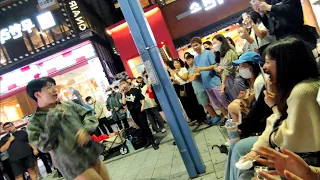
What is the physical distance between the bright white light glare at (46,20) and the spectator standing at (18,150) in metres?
7.90

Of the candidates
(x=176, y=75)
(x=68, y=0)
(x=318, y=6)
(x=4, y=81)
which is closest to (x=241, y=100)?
(x=318, y=6)

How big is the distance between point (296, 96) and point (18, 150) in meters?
7.82

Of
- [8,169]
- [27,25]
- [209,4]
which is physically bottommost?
[8,169]

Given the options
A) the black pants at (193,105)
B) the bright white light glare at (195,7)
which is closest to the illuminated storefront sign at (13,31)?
the bright white light glare at (195,7)

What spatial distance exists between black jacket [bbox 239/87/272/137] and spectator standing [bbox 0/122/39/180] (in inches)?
250

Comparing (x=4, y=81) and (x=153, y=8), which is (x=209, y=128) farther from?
(x=4, y=81)

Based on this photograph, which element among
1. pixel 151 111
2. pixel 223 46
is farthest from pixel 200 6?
pixel 223 46

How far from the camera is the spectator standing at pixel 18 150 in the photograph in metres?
7.88

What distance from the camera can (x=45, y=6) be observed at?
14383mm

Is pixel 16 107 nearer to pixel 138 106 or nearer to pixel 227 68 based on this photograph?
pixel 138 106

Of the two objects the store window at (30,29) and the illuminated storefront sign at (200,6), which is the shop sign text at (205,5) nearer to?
the illuminated storefront sign at (200,6)

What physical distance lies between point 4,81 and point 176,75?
1168 cm

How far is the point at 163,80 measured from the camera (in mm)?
4410

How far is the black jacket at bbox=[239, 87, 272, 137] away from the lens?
3.23 m
